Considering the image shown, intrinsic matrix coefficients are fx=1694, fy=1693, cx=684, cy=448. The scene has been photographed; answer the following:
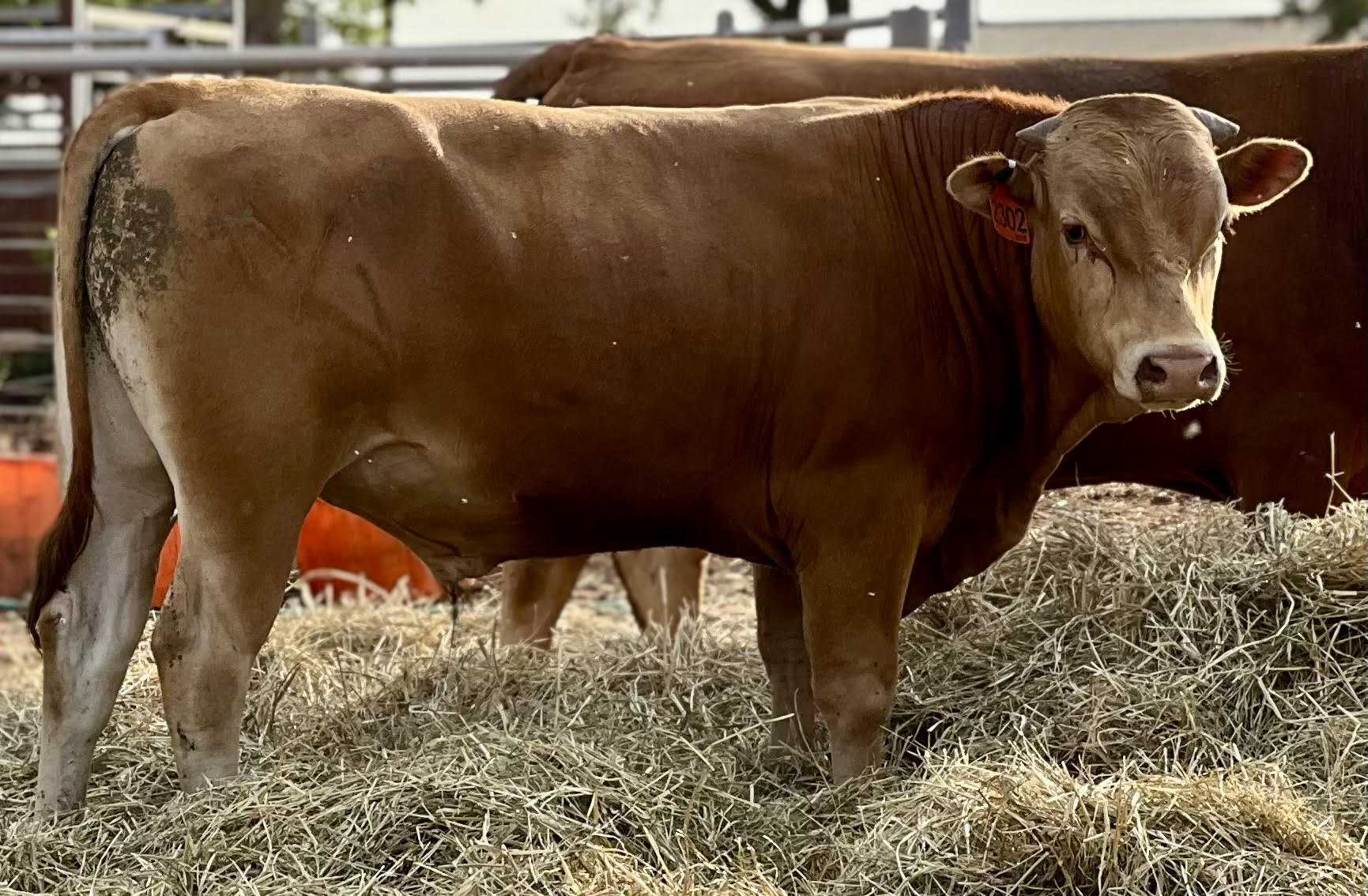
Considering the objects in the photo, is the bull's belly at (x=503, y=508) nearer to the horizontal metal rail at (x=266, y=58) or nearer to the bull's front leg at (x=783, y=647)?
the bull's front leg at (x=783, y=647)

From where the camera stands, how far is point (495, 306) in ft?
13.6

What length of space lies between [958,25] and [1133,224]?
183 inches

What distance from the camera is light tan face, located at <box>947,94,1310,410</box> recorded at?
3.94m

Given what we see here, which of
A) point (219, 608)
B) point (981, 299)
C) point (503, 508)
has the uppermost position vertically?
point (981, 299)

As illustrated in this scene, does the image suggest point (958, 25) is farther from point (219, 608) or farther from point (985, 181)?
point (219, 608)

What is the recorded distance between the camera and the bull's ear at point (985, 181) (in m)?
4.18

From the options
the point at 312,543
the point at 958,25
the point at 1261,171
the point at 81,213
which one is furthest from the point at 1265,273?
the point at 312,543

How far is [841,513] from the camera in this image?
14.5 feet

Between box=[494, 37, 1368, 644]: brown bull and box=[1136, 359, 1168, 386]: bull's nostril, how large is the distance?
1.66 m

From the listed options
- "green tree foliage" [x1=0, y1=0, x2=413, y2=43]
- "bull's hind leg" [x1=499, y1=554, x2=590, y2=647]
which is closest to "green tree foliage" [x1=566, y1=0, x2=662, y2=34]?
"green tree foliage" [x1=0, y1=0, x2=413, y2=43]

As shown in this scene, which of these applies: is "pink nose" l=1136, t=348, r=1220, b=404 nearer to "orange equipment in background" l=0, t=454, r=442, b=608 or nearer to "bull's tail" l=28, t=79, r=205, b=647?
"bull's tail" l=28, t=79, r=205, b=647

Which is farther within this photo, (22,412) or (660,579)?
(22,412)

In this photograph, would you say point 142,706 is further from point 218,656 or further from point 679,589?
point 679,589

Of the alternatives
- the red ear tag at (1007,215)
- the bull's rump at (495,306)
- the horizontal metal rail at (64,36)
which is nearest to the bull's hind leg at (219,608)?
the bull's rump at (495,306)
